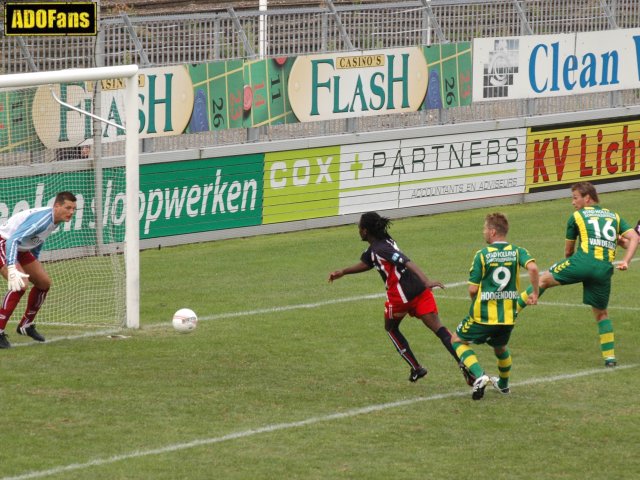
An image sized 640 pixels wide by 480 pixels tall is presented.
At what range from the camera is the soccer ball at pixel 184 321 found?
45.1 ft

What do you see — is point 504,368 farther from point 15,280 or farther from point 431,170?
point 431,170

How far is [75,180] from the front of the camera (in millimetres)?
18219

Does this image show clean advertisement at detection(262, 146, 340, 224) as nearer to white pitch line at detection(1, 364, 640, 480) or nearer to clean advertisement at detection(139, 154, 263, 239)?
clean advertisement at detection(139, 154, 263, 239)

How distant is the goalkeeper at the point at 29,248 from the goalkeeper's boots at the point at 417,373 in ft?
11.8

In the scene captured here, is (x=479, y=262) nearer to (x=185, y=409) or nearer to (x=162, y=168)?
(x=185, y=409)

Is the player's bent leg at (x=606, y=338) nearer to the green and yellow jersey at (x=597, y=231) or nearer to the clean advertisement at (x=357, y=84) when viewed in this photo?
the green and yellow jersey at (x=597, y=231)

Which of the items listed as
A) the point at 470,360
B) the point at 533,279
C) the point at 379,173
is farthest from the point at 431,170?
the point at 470,360

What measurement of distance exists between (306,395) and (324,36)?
37.3ft

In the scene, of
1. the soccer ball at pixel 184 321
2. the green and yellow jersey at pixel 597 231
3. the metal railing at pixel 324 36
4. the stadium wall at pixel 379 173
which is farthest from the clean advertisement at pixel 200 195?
the green and yellow jersey at pixel 597 231

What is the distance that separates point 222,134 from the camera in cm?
2084

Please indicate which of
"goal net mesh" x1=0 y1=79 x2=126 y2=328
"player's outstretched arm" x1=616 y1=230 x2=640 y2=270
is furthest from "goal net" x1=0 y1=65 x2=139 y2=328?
"player's outstretched arm" x1=616 y1=230 x2=640 y2=270

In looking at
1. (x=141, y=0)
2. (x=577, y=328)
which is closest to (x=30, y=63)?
(x=577, y=328)

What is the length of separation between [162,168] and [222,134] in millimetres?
1482

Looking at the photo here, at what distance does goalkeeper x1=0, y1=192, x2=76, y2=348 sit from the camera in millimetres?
12859
